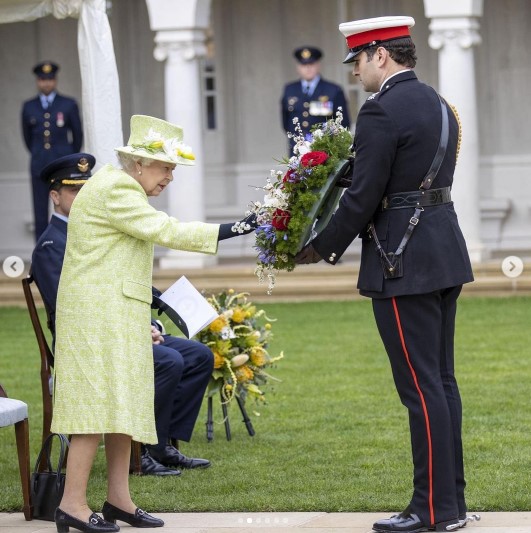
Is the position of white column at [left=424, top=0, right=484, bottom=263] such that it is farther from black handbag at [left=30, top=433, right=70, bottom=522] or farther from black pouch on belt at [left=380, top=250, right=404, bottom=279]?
black pouch on belt at [left=380, top=250, right=404, bottom=279]

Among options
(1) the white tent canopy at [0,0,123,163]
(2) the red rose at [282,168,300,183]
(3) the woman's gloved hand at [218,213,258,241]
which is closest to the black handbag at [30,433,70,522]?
(3) the woman's gloved hand at [218,213,258,241]

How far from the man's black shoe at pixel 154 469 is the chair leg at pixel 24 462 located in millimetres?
973

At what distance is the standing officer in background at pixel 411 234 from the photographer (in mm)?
5695

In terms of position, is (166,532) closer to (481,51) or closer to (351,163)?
(351,163)

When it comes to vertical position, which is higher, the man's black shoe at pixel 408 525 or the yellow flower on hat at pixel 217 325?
the yellow flower on hat at pixel 217 325

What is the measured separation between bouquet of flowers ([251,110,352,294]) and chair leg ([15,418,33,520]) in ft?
4.54

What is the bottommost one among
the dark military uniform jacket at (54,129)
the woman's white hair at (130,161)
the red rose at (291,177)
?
the red rose at (291,177)

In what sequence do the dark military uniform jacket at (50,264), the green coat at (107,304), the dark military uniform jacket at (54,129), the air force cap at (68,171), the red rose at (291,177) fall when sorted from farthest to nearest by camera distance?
the dark military uniform jacket at (54,129), the air force cap at (68,171), the dark military uniform jacket at (50,264), the green coat at (107,304), the red rose at (291,177)

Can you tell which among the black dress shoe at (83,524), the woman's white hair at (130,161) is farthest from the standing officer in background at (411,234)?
the black dress shoe at (83,524)

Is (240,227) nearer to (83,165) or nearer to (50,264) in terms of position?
(50,264)

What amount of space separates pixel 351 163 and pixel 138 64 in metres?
13.5

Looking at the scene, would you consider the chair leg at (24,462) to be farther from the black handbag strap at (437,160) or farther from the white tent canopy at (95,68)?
the white tent canopy at (95,68)

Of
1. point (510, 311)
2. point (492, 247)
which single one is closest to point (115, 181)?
point (510, 311)

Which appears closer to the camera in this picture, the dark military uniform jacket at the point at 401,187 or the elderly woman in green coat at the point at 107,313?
the dark military uniform jacket at the point at 401,187
